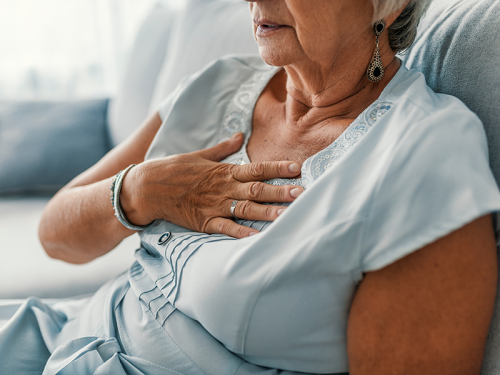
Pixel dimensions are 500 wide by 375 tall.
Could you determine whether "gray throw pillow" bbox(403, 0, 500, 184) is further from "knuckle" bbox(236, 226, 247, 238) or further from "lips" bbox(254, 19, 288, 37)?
"knuckle" bbox(236, 226, 247, 238)

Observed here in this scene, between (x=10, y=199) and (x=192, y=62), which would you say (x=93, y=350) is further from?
(x=10, y=199)

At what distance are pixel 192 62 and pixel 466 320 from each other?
115cm

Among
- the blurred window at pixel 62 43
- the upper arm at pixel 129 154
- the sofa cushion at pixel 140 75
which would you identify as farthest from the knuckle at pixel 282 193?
the blurred window at pixel 62 43

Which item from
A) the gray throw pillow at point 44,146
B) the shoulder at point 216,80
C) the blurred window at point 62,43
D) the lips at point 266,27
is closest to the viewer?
the lips at point 266,27

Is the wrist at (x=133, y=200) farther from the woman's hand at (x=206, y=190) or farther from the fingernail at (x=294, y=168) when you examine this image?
the fingernail at (x=294, y=168)

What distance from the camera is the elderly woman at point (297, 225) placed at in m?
0.49

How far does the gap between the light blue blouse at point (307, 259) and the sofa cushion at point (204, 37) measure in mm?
705

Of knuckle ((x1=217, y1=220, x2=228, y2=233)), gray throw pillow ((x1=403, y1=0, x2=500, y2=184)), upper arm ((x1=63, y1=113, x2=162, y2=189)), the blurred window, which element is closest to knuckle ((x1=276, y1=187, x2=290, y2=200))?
knuckle ((x1=217, y1=220, x2=228, y2=233))

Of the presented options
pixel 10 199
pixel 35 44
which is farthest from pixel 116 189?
pixel 35 44

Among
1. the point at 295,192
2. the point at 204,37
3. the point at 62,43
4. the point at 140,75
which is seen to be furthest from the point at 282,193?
the point at 62,43

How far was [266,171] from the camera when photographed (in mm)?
712

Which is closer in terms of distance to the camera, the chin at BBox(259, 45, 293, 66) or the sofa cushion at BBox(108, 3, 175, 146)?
the chin at BBox(259, 45, 293, 66)

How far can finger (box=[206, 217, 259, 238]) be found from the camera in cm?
66

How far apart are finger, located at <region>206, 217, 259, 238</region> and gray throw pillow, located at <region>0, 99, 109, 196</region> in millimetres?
1152
